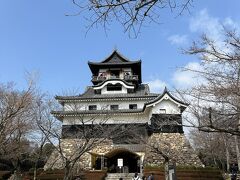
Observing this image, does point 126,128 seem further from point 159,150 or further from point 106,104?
point 159,150

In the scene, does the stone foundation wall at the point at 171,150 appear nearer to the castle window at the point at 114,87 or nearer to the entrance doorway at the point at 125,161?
the entrance doorway at the point at 125,161

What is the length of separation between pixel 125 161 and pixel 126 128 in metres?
3.58

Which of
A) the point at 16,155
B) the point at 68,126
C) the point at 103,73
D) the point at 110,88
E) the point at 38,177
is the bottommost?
Answer: the point at 38,177

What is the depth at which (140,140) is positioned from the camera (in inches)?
1266

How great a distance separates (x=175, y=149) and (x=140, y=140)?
150 inches

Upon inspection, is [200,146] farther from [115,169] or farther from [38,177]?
[38,177]

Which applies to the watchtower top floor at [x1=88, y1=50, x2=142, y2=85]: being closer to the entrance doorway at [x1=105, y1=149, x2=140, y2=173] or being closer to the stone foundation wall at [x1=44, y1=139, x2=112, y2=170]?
the stone foundation wall at [x1=44, y1=139, x2=112, y2=170]

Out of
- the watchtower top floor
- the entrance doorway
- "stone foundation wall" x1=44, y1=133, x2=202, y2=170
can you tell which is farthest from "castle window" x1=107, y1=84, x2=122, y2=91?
the entrance doorway

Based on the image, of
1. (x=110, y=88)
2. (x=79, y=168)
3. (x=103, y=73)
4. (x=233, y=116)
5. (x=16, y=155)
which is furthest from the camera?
(x=103, y=73)

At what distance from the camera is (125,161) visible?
33344 millimetres

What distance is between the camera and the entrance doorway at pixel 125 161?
31719 millimetres

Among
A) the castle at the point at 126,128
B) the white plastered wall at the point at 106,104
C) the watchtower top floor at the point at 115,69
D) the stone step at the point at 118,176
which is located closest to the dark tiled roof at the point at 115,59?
the watchtower top floor at the point at 115,69

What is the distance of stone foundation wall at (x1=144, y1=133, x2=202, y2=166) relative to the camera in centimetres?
2925

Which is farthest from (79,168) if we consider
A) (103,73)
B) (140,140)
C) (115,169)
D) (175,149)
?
(103,73)
